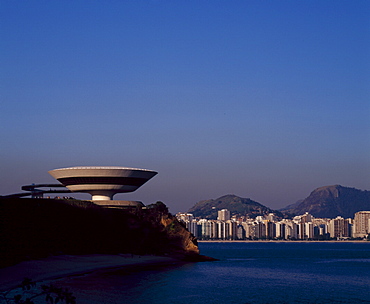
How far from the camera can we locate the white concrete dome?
70400 mm

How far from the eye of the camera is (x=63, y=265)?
47031 mm

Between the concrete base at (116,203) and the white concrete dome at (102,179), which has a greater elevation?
the white concrete dome at (102,179)

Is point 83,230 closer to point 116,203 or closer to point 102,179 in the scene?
point 102,179

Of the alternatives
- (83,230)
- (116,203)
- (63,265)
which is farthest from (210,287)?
(116,203)

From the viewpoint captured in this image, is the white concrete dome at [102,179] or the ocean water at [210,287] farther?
the white concrete dome at [102,179]

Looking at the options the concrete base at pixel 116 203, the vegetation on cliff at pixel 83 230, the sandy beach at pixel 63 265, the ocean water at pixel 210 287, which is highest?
the concrete base at pixel 116 203

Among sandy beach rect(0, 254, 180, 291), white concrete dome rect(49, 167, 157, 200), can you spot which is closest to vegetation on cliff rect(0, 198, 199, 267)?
sandy beach rect(0, 254, 180, 291)

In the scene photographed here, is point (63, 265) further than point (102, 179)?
No

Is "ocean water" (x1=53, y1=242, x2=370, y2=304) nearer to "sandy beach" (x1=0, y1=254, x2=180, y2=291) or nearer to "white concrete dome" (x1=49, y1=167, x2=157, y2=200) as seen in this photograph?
"sandy beach" (x1=0, y1=254, x2=180, y2=291)

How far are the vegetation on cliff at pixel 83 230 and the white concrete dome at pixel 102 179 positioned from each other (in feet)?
12.4

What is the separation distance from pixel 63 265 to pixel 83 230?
13210mm

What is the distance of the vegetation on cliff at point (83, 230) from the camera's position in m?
48.5

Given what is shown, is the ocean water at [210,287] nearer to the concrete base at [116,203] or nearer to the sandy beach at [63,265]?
the sandy beach at [63,265]

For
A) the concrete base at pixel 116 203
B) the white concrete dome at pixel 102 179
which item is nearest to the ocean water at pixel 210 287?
the concrete base at pixel 116 203
